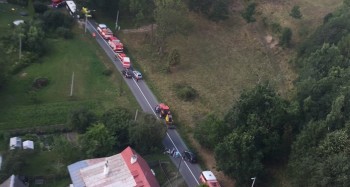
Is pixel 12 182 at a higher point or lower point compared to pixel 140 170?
lower

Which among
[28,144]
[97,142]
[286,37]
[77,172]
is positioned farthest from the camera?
[286,37]

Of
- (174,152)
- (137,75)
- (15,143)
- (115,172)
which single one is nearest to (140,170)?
(115,172)

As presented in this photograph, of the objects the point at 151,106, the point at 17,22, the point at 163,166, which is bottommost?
the point at 163,166

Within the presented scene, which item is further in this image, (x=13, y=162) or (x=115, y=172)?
(x=13, y=162)

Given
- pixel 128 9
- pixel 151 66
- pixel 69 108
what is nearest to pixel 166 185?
pixel 69 108

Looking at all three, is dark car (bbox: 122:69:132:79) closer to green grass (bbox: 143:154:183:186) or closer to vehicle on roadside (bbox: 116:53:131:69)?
vehicle on roadside (bbox: 116:53:131:69)

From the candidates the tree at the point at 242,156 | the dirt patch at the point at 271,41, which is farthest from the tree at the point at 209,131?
the dirt patch at the point at 271,41

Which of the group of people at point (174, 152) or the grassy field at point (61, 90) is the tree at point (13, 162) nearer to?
the grassy field at point (61, 90)

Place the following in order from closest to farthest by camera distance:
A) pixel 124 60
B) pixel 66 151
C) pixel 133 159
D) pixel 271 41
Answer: pixel 133 159 < pixel 66 151 < pixel 124 60 < pixel 271 41

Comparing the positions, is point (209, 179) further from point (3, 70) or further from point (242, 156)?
point (3, 70)
